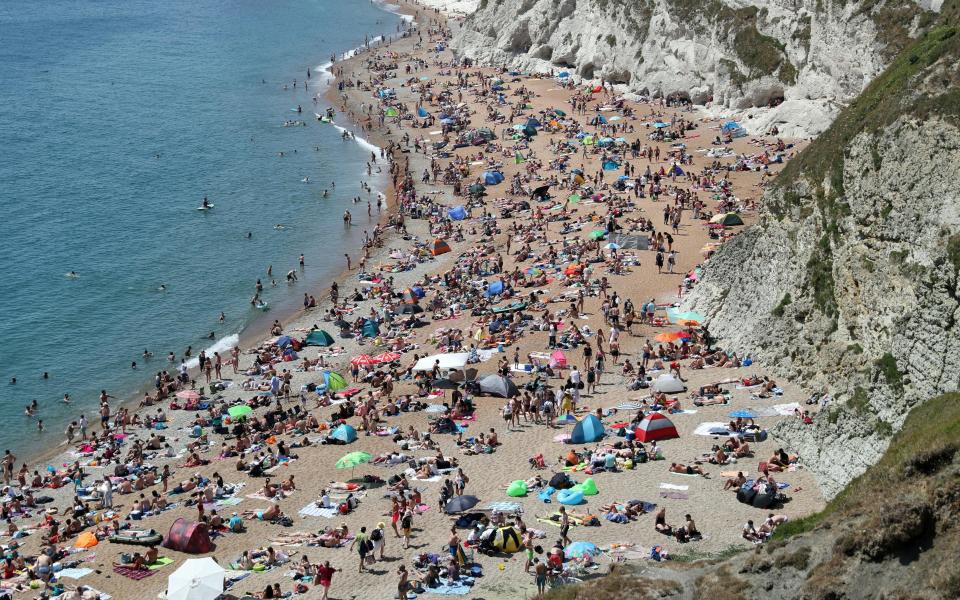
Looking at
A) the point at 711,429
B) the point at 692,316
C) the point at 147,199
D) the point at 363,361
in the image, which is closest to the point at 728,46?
the point at 692,316

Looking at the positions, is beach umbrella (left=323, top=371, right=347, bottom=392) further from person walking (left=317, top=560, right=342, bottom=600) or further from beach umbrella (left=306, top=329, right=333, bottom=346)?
person walking (left=317, top=560, right=342, bottom=600)

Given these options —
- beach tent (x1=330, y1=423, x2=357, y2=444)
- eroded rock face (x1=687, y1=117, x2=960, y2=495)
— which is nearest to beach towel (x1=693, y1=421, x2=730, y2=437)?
eroded rock face (x1=687, y1=117, x2=960, y2=495)

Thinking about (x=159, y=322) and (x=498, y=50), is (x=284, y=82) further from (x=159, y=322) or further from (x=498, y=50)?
(x=159, y=322)

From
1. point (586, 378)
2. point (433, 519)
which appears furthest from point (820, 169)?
point (433, 519)

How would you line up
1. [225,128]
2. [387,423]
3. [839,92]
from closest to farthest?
[387,423] → [839,92] → [225,128]

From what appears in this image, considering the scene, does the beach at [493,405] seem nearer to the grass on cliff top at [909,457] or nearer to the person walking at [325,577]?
the person walking at [325,577]

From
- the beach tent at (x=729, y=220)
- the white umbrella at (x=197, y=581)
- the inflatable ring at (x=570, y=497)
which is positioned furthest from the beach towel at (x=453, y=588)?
the beach tent at (x=729, y=220)
